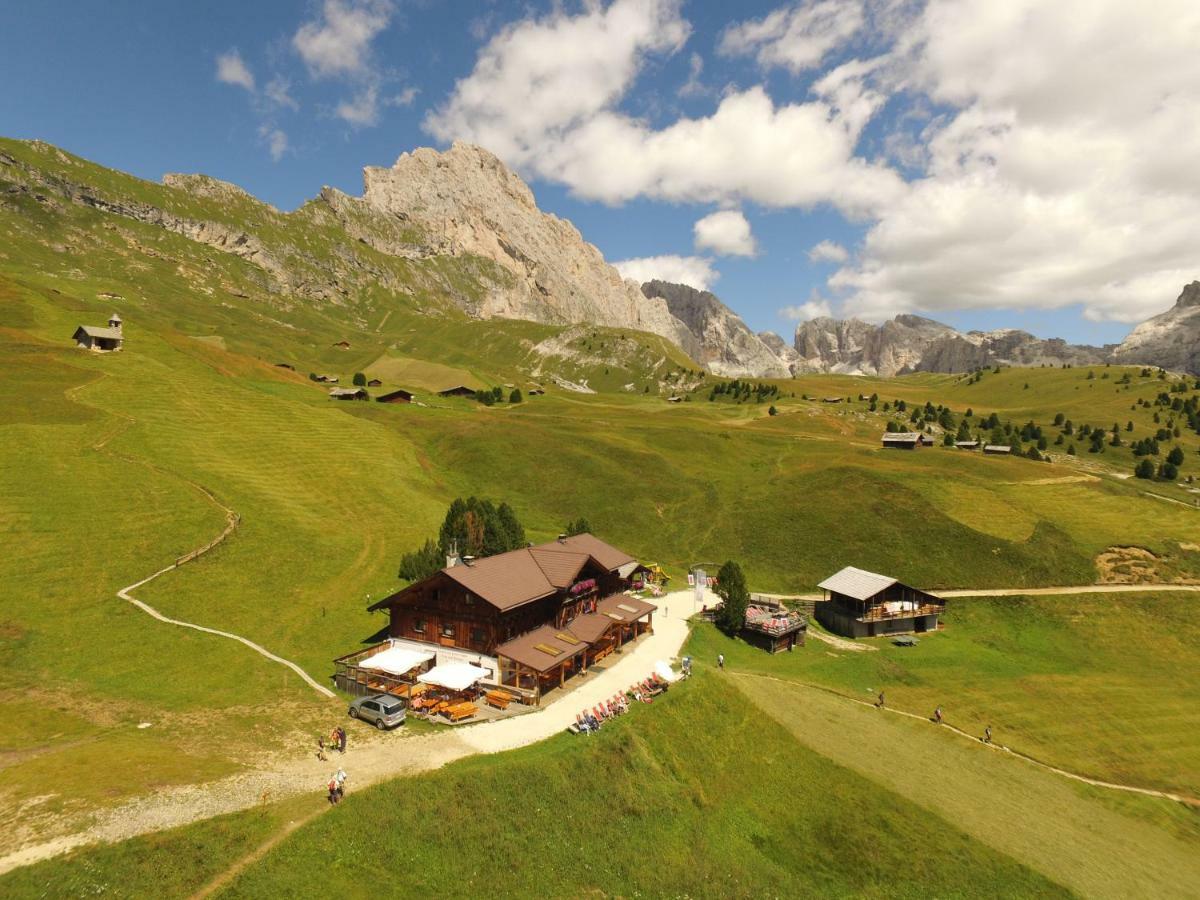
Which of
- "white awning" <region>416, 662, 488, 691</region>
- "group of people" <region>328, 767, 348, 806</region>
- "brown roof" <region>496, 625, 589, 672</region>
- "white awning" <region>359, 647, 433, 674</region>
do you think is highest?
"group of people" <region>328, 767, 348, 806</region>

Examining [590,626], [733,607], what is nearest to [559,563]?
[590,626]

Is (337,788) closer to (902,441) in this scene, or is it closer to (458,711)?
(458,711)

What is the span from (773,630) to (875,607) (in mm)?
15585

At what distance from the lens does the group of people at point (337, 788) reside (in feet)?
83.2

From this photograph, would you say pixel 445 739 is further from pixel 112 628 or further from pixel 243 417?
pixel 243 417

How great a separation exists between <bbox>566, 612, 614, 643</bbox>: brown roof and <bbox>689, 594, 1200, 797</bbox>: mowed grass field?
9861 millimetres

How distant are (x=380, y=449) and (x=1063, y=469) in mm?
122801

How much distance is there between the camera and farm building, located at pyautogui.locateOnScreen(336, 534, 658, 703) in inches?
1654

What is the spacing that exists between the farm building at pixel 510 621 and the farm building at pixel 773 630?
16563 millimetres

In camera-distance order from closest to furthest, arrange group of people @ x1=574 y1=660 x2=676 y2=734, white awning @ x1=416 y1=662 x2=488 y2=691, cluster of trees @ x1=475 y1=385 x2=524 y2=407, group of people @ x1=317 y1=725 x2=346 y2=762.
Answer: group of people @ x1=317 y1=725 x2=346 y2=762, group of people @ x1=574 y1=660 x2=676 y2=734, white awning @ x1=416 y1=662 x2=488 y2=691, cluster of trees @ x1=475 y1=385 x2=524 y2=407

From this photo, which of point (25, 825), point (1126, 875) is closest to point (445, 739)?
point (25, 825)

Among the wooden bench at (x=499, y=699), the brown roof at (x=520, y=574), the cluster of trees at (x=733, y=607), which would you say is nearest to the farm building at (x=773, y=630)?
the cluster of trees at (x=733, y=607)

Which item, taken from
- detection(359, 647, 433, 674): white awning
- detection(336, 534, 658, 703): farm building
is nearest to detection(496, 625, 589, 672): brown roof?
detection(336, 534, 658, 703): farm building

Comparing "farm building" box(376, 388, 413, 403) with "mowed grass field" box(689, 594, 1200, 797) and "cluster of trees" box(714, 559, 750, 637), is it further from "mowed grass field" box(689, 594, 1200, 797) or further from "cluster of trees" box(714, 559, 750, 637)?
"mowed grass field" box(689, 594, 1200, 797)
